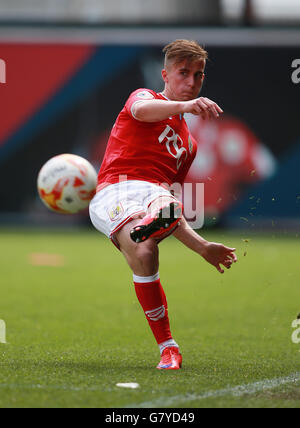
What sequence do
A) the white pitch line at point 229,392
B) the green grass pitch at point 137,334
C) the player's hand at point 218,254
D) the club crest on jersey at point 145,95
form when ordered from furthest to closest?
the player's hand at point 218,254 → the club crest on jersey at point 145,95 → the green grass pitch at point 137,334 → the white pitch line at point 229,392

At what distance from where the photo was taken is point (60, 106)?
1695 centimetres

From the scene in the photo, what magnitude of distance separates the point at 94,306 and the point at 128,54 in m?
10.4

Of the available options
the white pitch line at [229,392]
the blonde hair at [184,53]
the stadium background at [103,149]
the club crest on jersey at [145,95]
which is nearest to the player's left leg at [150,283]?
the white pitch line at [229,392]

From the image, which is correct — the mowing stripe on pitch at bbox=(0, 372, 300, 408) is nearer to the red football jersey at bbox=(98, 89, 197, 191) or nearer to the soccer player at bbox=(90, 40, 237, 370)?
the soccer player at bbox=(90, 40, 237, 370)

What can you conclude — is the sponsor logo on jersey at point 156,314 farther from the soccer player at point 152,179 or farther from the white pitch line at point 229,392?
the white pitch line at point 229,392

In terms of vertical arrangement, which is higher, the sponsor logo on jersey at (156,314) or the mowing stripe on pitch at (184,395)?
the sponsor logo on jersey at (156,314)

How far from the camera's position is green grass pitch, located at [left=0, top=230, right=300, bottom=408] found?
3.70m

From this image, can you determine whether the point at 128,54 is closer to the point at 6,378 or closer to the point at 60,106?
the point at 60,106

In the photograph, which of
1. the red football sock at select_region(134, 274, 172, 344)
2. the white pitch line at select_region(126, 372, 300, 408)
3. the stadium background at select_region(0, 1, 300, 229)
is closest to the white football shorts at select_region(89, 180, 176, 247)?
the red football sock at select_region(134, 274, 172, 344)

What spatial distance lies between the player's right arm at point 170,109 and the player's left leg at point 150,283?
2.05ft

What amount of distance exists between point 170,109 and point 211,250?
98cm

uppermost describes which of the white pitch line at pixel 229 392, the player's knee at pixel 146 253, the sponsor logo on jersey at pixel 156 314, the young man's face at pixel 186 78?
the young man's face at pixel 186 78

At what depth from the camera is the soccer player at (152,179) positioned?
4391 millimetres

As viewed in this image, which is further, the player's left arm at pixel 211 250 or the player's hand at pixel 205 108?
the player's left arm at pixel 211 250
